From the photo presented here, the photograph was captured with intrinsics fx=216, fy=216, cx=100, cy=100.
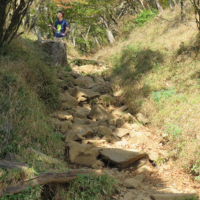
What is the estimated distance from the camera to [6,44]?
6324mm

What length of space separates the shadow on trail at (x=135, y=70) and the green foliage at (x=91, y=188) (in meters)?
3.92

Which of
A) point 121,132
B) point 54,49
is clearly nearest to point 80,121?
point 121,132

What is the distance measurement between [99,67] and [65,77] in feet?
9.53

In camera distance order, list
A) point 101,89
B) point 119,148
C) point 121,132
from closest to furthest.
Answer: point 119,148 < point 121,132 < point 101,89

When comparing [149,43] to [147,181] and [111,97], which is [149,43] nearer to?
[111,97]

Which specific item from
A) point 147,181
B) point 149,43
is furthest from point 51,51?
point 147,181

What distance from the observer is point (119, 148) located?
502cm

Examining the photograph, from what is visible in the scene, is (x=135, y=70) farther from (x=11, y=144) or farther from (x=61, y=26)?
(x=11, y=144)

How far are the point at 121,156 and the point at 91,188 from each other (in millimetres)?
1566

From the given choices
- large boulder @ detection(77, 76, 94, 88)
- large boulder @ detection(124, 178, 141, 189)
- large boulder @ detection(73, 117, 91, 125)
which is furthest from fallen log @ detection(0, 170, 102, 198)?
large boulder @ detection(77, 76, 94, 88)

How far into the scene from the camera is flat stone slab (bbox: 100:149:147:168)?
4531 millimetres

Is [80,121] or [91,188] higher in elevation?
[80,121]

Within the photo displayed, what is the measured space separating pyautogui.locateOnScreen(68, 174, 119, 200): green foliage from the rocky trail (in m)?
0.19

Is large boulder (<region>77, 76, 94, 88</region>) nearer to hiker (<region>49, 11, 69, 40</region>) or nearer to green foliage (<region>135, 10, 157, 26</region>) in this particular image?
hiker (<region>49, 11, 69, 40</region>)
